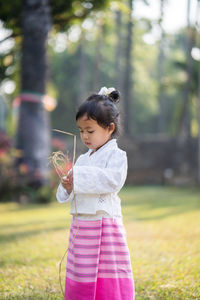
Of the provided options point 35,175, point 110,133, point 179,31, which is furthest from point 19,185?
point 179,31

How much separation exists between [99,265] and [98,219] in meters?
0.29

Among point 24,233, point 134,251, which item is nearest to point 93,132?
point 134,251

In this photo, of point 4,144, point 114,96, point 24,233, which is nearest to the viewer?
point 114,96

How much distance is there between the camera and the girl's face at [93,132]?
2.56 meters

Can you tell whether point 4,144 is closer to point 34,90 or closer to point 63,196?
point 34,90

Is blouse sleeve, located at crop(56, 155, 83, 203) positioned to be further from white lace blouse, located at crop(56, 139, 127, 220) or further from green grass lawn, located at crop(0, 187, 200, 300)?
green grass lawn, located at crop(0, 187, 200, 300)

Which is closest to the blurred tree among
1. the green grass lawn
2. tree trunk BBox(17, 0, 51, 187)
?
tree trunk BBox(17, 0, 51, 187)

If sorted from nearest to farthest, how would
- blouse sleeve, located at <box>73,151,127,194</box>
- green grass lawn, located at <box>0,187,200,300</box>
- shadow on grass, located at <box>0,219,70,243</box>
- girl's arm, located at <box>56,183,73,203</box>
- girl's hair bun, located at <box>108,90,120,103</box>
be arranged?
blouse sleeve, located at <box>73,151,127,194</box> < girl's arm, located at <box>56,183,73,203</box> < girl's hair bun, located at <box>108,90,120,103</box> < green grass lawn, located at <box>0,187,200,300</box> < shadow on grass, located at <box>0,219,70,243</box>

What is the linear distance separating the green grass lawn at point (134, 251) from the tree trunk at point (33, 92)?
5.19 feet

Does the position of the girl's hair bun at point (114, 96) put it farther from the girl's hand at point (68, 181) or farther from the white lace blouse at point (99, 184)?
the girl's hand at point (68, 181)

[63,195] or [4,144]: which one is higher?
[4,144]

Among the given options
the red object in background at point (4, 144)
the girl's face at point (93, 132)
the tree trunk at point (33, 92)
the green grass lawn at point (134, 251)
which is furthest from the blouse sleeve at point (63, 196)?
the tree trunk at point (33, 92)

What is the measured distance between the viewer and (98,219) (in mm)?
2549

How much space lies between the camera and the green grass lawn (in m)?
3.18
